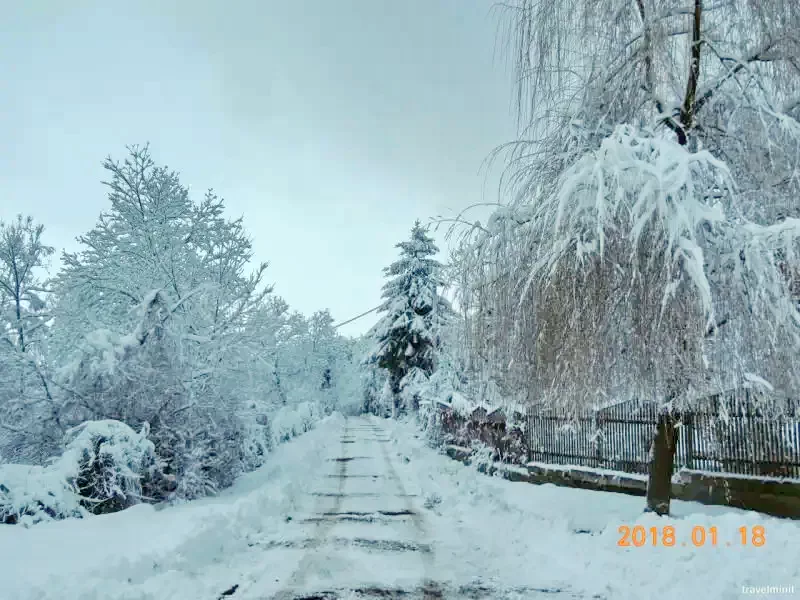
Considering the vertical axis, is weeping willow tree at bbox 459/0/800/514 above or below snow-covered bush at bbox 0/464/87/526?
above

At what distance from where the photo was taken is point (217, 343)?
14789 millimetres

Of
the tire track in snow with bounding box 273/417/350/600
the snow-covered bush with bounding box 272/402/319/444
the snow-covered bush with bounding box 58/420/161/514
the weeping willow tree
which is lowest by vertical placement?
the tire track in snow with bounding box 273/417/350/600

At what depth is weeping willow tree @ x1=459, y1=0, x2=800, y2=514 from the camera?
5.55 meters

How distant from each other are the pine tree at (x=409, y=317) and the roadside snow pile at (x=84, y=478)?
25.6 meters

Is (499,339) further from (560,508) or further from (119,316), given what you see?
(119,316)

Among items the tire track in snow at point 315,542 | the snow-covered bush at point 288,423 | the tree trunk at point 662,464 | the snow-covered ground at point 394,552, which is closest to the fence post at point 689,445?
the snow-covered ground at point 394,552

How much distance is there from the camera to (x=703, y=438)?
9.52m

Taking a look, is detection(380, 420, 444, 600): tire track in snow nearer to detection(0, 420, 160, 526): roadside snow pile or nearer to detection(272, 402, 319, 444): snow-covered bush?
detection(0, 420, 160, 526): roadside snow pile

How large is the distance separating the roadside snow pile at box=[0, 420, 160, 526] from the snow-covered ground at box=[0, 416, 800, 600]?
657 mm

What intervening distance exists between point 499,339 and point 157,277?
541 inches

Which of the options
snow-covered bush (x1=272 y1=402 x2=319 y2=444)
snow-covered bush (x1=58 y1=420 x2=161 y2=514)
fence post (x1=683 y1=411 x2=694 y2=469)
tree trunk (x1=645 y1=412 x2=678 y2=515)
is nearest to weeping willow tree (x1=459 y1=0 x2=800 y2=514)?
tree trunk (x1=645 y1=412 x2=678 y2=515)

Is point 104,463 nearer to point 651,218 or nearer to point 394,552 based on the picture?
point 394,552

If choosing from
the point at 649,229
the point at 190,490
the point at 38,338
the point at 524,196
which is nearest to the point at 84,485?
the point at 190,490

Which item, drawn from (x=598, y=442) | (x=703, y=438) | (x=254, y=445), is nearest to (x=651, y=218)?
(x=703, y=438)
